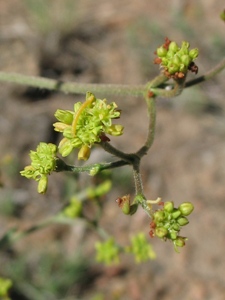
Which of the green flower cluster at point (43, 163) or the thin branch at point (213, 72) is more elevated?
the thin branch at point (213, 72)

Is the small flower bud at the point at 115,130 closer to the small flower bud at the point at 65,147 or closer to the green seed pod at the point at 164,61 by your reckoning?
the small flower bud at the point at 65,147

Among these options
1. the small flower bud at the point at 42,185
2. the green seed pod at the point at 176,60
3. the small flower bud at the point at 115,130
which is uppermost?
the green seed pod at the point at 176,60

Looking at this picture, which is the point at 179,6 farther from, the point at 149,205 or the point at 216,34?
the point at 149,205

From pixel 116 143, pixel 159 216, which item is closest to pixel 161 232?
pixel 159 216

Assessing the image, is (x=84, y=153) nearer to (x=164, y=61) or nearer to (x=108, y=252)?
(x=164, y=61)

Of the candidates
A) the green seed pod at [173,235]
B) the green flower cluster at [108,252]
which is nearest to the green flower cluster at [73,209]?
the green flower cluster at [108,252]
